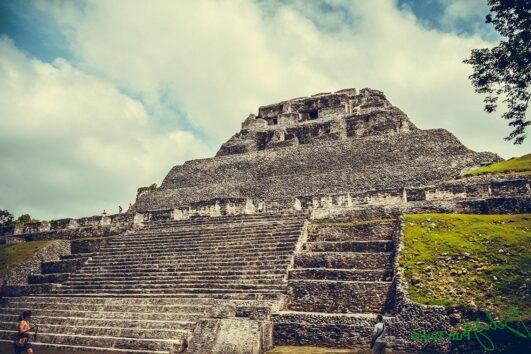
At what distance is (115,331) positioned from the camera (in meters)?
10.0

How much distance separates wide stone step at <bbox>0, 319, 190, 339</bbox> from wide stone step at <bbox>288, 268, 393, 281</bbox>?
11.0ft

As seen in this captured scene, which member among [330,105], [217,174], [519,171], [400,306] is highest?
[330,105]

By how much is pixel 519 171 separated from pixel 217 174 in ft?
53.0

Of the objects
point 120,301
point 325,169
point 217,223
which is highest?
point 325,169

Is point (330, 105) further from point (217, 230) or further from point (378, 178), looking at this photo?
point (217, 230)

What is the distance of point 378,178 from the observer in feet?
65.3

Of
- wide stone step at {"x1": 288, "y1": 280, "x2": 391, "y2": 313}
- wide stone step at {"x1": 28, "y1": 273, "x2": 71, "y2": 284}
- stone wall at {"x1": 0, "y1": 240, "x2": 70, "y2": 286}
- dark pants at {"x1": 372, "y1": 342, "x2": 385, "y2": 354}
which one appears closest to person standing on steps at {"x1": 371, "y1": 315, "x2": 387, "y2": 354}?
dark pants at {"x1": 372, "y1": 342, "x2": 385, "y2": 354}

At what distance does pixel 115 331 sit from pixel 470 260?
28.3 ft

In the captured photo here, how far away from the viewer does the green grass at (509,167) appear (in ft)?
51.8

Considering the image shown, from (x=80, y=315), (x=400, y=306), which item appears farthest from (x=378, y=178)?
(x=80, y=315)

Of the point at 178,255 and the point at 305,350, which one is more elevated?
the point at 178,255

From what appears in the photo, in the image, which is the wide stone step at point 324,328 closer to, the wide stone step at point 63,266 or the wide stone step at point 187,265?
the wide stone step at point 187,265

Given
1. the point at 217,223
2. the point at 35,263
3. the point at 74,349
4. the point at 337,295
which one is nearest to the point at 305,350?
the point at 337,295

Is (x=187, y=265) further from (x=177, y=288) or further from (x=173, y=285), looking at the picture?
(x=177, y=288)
